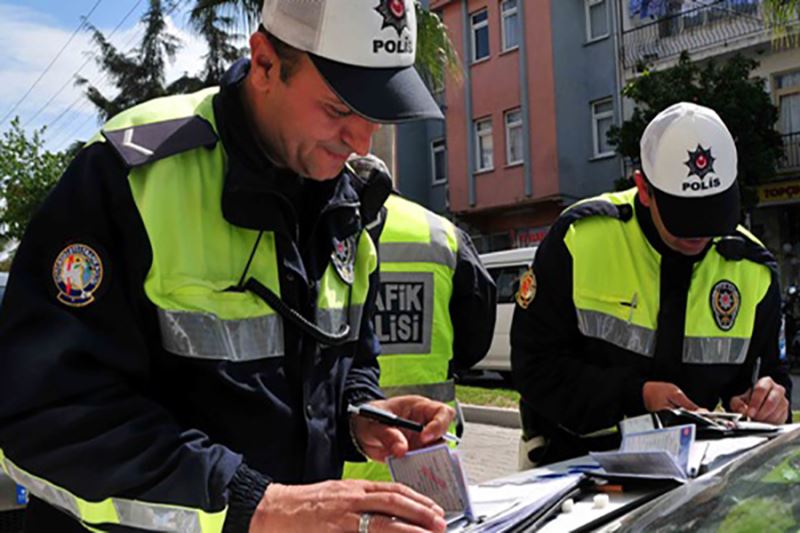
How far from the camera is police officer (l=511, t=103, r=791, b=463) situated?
2.21 m

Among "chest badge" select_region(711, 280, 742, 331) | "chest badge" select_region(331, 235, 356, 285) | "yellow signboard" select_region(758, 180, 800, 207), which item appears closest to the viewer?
"chest badge" select_region(331, 235, 356, 285)

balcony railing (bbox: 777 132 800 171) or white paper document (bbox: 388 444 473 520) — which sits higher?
balcony railing (bbox: 777 132 800 171)

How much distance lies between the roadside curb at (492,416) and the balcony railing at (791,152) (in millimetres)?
9182

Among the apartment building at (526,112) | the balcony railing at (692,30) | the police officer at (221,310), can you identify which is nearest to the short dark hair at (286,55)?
the police officer at (221,310)

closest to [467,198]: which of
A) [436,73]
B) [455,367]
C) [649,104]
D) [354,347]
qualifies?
[649,104]

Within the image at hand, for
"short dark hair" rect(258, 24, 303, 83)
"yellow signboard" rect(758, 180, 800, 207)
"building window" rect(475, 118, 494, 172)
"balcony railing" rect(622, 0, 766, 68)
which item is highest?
"balcony railing" rect(622, 0, 766, 68)

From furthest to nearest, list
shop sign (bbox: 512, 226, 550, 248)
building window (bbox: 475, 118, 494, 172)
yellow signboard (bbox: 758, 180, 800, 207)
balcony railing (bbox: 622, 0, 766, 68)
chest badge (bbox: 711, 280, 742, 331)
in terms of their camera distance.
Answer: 1. building window (bbox: 475, 118, 494, 172)
2. shop sign (bbox: 512, 226, 550, 248)
3. balcony railing (bbox: 622, 0, 766, 68)
4. yellow signboard (bbox: 758, 180, 800, 207)
5. chest badge (bbox: 711, 280, 742, 331)

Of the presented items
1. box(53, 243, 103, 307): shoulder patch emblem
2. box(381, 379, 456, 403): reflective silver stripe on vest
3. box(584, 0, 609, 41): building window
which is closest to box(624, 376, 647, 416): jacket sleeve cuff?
box(381, 379, 456, 403): reflective silver stripe on vest

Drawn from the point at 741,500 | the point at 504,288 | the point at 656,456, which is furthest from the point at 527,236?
the point at 741,500

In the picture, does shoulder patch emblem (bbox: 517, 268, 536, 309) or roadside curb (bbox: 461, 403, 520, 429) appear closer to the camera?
shoulder patch emblem (bbox: 517, 268, 536, 309)

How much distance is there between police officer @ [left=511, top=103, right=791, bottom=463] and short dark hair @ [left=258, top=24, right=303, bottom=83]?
1218 millimetres

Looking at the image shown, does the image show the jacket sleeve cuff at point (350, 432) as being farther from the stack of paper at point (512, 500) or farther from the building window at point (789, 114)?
the building window at point (789, 114)

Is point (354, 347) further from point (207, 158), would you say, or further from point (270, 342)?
point (207, 158)

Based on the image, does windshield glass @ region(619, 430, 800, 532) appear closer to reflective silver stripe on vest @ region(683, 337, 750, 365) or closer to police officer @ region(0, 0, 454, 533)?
police officer @ region(0, 0, 454, 533)
